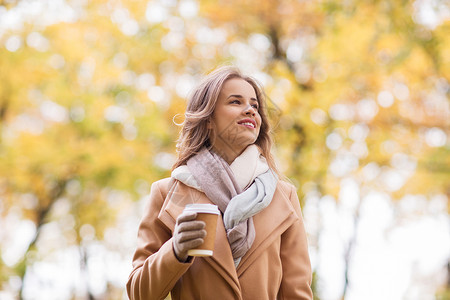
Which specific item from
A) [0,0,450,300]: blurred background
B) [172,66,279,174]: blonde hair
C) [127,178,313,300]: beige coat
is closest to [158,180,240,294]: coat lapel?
[127,178,313,300]: beige coat

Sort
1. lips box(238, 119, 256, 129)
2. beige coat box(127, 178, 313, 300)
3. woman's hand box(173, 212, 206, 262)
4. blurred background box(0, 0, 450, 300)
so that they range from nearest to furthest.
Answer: woman's hand box(173, 212, 206, 262) < beige coat box(127, 178, 313, 300) < lips box(238, 119, 256, 129) < blurred background box(0, 0, 450, 300)

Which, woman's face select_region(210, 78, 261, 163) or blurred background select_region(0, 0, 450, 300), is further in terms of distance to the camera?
blurred background select_region(0, 0, 450, 300)

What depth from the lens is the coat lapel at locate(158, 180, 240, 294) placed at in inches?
80.6

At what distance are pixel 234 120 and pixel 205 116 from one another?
119mm

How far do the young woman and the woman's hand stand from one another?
0.02 m

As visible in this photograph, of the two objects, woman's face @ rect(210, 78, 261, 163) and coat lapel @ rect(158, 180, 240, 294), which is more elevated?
woman's face @ rect(210, 78, 261, 163)

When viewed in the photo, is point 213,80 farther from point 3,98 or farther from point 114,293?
point 114,293

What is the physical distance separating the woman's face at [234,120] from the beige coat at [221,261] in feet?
0.77

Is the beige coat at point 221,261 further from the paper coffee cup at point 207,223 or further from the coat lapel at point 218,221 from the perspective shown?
the paper coffee cup at point 207,223

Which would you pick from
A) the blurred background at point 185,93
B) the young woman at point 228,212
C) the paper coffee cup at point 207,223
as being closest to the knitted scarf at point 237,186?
the young woman at point 228,212

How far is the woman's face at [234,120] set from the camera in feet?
7.46

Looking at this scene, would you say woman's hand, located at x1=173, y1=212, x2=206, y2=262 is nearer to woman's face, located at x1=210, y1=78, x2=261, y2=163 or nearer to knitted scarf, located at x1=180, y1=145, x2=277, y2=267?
knitted scarf, located at x1=180, y1=145, x2=277, y2=267

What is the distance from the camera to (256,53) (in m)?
11.0

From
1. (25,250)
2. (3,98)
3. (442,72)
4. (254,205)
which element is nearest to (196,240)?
(254,205)
